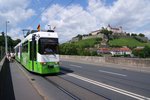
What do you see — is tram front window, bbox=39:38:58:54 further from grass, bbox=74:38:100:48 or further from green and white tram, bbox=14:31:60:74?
grass, bbox=74:38:100:48

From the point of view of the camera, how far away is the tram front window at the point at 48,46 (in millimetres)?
17578

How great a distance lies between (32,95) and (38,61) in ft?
24.5

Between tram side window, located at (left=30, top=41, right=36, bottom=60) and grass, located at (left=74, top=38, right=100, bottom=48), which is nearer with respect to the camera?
tram side window, located at (left=30, top=41, right=36, bottom=60)

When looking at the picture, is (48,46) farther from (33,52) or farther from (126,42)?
(126,42)

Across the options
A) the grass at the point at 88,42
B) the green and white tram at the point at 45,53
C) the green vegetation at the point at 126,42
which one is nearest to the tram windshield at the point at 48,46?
the green and white tram at the point at 45,53

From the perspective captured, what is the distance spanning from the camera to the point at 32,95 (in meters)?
10.0

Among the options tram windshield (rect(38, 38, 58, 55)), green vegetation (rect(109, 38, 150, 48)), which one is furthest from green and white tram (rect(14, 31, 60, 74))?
green vegetation (rect(109, 38, 150, 48))

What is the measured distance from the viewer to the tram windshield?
1758 centimetres

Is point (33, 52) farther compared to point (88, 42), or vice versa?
point (88, 42)

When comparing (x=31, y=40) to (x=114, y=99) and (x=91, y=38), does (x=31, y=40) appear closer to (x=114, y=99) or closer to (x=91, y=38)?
(x=114, y=99)

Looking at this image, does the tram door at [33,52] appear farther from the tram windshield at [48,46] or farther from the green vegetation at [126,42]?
the green vegetation at [126,42]

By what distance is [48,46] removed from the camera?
17.8m

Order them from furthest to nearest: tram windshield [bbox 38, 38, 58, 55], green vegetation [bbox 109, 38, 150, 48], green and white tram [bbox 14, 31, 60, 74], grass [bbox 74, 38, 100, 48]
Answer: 1. green vegetation [bbox 109, 38, 150, 48]
2. grass [bbox 74, 38, 100, 48]
3. tram windshield [bbox 38, 38, 58, 55]
4. green and white tram [bbox 14, 31, 60, 74]

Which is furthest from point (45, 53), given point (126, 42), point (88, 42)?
point (126, 42)
